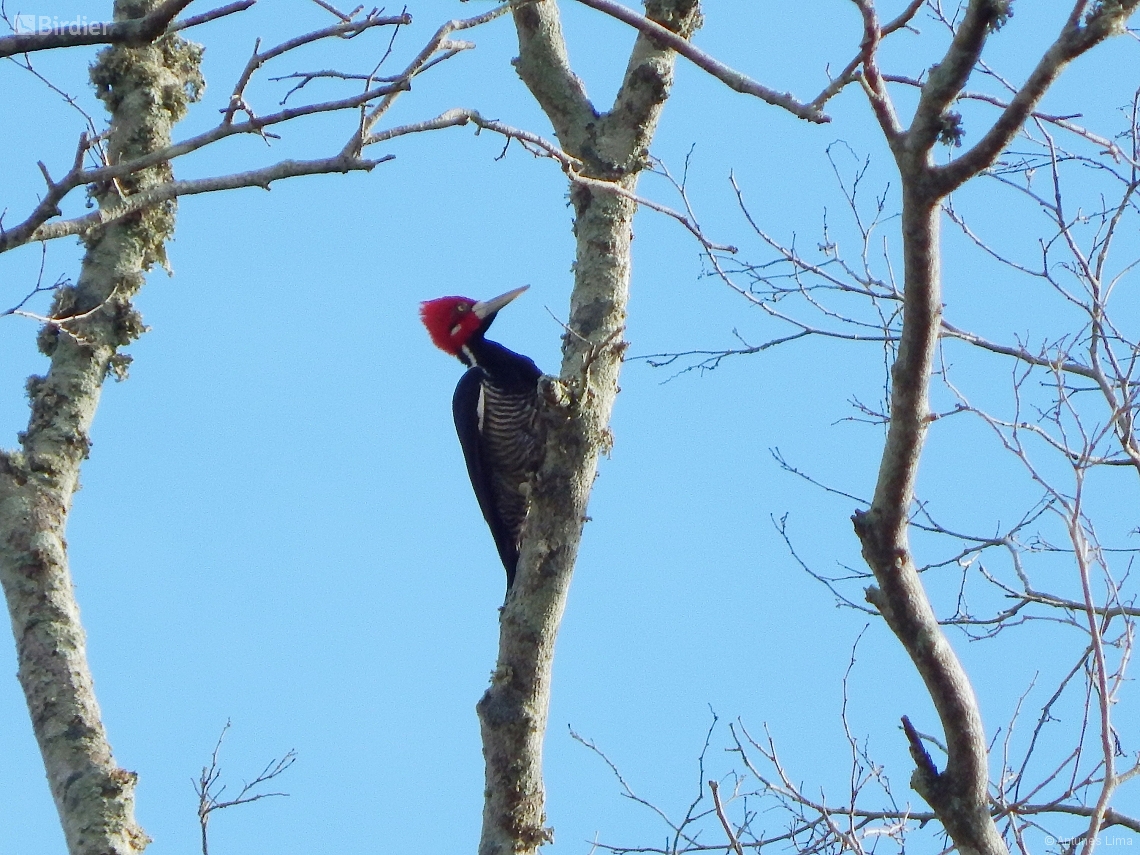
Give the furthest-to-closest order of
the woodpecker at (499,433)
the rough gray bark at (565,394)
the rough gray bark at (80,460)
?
the woodpecker at (499,433), the rough gray bark at (565,394), the rough gray bark at (80,460)

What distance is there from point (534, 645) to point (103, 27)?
2.21m

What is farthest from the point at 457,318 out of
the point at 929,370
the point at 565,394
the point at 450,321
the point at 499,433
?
the point at 929,370

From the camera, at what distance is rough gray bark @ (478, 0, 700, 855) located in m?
4.16

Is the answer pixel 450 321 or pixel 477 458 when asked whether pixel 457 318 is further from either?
pixel 477 458

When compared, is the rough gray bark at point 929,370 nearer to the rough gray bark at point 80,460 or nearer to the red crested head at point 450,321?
the rough gray bark at point 80,460

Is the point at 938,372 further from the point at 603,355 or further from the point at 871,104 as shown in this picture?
the point at 871,104

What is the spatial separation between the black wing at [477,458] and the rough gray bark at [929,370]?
11.6 ft

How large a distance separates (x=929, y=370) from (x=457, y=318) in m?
4.50

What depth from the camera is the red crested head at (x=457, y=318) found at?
7.10 m

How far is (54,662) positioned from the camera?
393 cm

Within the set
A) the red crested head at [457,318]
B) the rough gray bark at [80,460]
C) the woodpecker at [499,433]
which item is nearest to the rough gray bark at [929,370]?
the rough gray bark at [80,460]

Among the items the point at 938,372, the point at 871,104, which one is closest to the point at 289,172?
the point at 871,104

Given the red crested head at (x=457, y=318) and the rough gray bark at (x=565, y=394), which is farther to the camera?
the red crested head at (x=457, y=318)

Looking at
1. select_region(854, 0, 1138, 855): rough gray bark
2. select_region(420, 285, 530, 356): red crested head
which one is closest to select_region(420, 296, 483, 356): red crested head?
select_region(420, 285, 530, 356): red crested head
